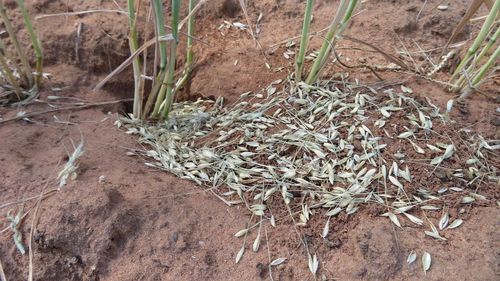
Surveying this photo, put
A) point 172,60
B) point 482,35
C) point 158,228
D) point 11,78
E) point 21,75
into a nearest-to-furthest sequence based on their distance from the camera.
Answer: point 158,228
point 172,60
point 482,35
point 11,78
point 21,75

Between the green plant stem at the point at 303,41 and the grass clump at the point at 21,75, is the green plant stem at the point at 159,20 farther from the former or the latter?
the grass clump at the point at 21,75

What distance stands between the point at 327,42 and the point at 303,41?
104 mm

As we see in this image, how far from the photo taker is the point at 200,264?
148 centimetres

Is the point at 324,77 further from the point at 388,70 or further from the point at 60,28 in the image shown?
the point at 60,28

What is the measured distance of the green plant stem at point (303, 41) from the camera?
181 cm

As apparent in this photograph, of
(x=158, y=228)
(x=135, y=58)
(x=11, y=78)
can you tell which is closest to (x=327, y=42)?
(x=135, y=58)

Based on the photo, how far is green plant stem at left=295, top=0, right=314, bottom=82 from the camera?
181 centimetres

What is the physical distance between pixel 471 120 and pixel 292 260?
96 cm

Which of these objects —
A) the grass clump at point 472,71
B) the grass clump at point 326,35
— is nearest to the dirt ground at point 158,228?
the grass clump at point 472,71

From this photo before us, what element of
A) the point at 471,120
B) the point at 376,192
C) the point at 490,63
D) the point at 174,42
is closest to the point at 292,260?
the point at 376,192

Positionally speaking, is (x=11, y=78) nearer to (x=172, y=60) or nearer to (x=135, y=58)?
(x=135, y=58)

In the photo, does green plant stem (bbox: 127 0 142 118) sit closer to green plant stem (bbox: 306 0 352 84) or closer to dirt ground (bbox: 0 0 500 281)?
dirt ground (bbox: 0 0 500 281)

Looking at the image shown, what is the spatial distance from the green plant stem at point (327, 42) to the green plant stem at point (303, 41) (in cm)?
5

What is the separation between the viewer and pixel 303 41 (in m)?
1.91
